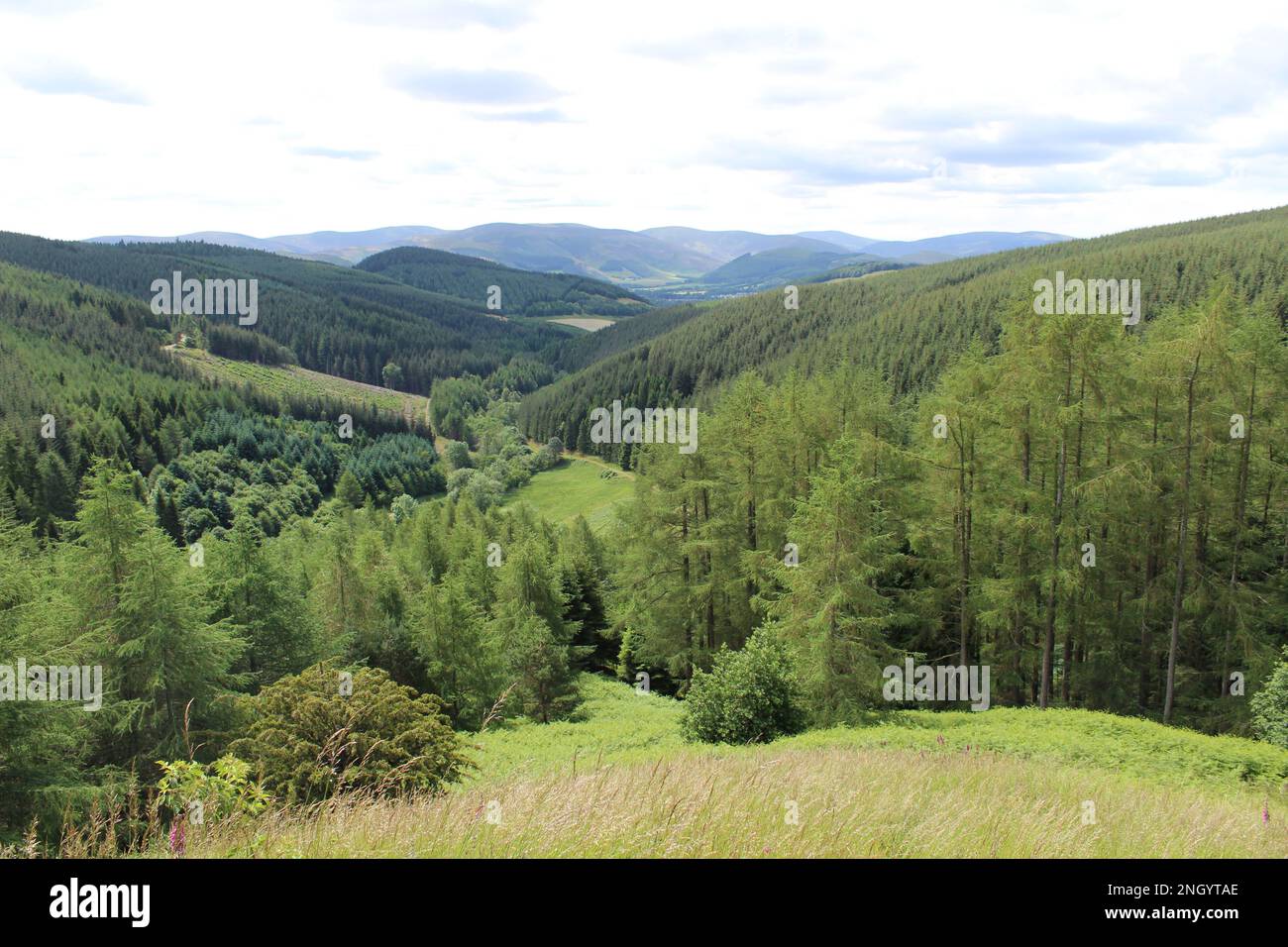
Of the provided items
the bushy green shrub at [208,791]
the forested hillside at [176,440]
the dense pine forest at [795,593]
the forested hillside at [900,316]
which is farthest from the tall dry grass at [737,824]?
the forested hillside at [900,316]

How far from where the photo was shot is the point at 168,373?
171 m

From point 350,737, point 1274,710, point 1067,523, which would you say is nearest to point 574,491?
point 1067,523

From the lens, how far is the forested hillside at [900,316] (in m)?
114

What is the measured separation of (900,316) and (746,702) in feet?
448

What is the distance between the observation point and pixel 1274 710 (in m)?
18.2

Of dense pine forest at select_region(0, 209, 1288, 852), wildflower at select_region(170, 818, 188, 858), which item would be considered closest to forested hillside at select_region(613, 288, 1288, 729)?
dense pine forest at select_region(0, 209, 1288, 852)

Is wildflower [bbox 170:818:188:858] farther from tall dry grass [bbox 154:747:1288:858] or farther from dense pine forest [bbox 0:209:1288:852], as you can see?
dense pine forest [bbox 0:209:1288:852]

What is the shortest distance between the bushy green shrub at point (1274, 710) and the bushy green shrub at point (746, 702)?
11.9 m

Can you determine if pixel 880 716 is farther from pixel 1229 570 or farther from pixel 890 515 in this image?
pixel 1229 570

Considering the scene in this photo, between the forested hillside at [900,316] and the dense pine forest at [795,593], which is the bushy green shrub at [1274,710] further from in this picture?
the forested hillside at [900,316]

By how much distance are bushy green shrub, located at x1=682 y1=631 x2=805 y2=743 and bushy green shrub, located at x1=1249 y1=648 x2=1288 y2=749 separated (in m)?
11.9

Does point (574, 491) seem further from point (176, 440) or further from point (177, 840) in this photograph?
point (177, 840)

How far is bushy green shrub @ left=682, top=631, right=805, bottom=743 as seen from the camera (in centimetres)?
1984
